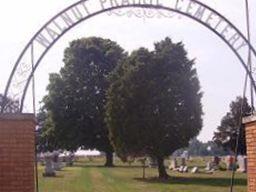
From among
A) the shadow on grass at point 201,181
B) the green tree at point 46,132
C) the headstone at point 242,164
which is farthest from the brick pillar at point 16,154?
the green tree at point 46,132

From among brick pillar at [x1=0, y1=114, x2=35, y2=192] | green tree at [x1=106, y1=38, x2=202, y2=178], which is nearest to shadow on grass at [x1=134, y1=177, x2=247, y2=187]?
green tree at [x1=106, y1=38, x2=202, y2=178]

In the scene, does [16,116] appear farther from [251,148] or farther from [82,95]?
[82,95]

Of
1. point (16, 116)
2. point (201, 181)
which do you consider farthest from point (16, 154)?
point (201, 181)

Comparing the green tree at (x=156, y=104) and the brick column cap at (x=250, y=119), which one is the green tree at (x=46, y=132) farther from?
the brick column cap at (x=250, y=119)

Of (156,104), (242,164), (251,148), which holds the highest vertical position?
(156,104)

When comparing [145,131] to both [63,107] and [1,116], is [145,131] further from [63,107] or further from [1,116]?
[1,116]

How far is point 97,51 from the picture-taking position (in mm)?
57344

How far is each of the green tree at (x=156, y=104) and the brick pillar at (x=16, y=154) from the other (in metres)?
28.2

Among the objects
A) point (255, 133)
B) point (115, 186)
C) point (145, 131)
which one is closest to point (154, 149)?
point (145, 131)

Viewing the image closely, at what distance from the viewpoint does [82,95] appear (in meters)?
57.2

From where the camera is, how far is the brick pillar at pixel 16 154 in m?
10.8

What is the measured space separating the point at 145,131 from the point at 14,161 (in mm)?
28508

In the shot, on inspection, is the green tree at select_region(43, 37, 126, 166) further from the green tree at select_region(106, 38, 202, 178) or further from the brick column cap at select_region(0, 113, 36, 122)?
the brick column cap at select_region(0, 113, 36, 122)

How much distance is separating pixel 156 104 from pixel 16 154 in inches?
1146
